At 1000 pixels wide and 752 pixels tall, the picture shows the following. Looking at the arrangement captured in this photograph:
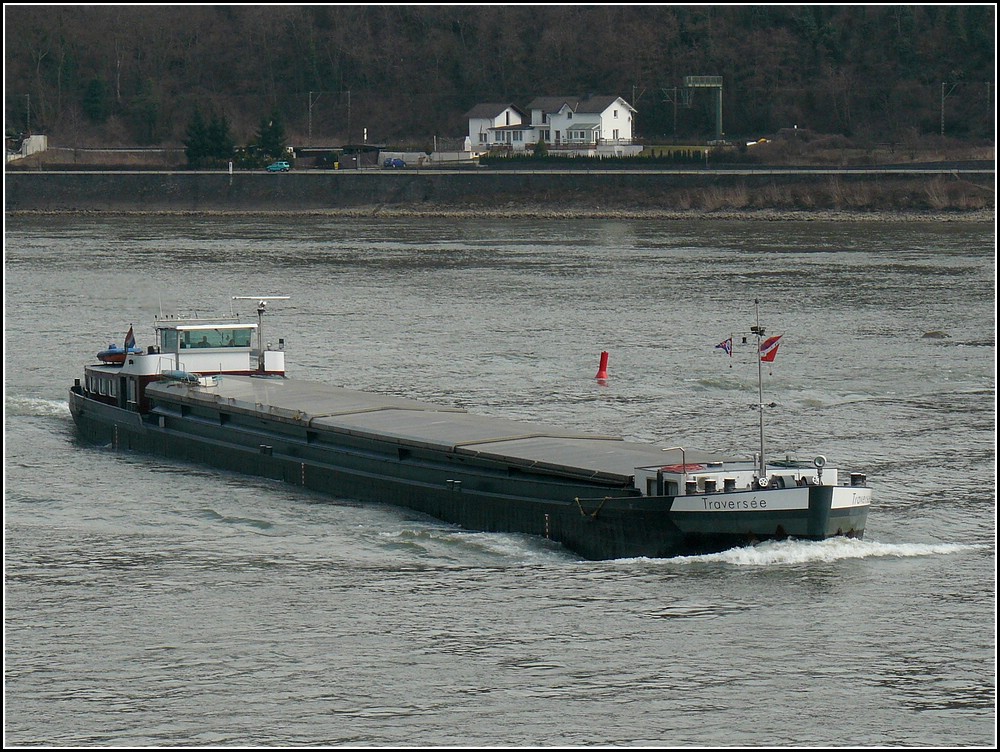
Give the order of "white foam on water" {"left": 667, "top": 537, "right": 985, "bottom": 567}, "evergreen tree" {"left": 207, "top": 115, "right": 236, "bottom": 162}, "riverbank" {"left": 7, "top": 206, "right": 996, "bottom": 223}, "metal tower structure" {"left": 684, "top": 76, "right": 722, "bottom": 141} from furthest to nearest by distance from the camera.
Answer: "metal tower structure" {"left": 684, "top": 76, "right": 722, "bottom": 141}, "evergreen tree" {"left": 207, "top": 115, "right": 236, "bottom": 162}, "riverbank" {"left": 7, "top": 206, "right": 996, "bottom": 223}, "white foam on water" {"left": 667, "top": 537, "right": 985, "bottom": 567}

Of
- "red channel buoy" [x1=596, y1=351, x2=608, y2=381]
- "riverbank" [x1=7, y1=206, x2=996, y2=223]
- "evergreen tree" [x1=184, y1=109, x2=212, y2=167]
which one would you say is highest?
"evergreen tree" [x1=184, y1=109, x2=212, y2=167]

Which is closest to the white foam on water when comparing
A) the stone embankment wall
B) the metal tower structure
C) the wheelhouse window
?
the wheelhouse window

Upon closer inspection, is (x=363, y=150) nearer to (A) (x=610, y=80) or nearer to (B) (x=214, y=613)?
(A) (x=610, y=80)

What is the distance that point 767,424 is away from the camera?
48562mm

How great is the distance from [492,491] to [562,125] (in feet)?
468

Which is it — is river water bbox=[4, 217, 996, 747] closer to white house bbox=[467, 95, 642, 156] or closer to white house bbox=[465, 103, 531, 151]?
white house bbox=[467, 95, 642, 156]

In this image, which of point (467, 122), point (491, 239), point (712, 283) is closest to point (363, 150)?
point (467, 122)

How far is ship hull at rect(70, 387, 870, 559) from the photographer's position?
110 ft

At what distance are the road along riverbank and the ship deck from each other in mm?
89291

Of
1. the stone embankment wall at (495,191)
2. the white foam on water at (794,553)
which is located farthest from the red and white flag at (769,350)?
the stone embankment wall at (495,191)

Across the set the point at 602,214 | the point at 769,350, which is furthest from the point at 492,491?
the point at 602,214

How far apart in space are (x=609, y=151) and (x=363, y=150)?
2598 cm

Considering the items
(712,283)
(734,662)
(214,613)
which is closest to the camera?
(734,662)

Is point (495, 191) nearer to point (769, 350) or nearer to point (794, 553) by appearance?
point (769, 350)
